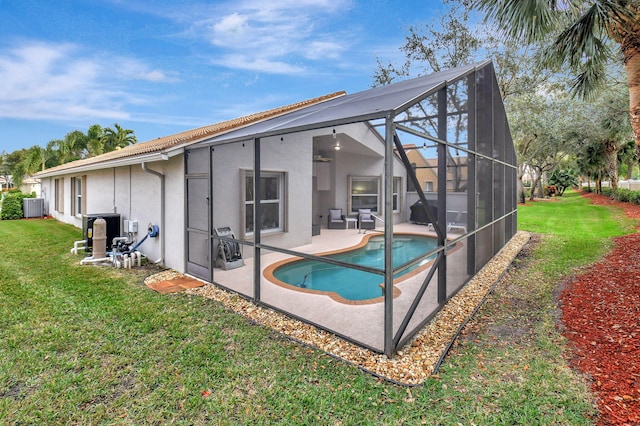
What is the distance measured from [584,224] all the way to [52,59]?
2971cm

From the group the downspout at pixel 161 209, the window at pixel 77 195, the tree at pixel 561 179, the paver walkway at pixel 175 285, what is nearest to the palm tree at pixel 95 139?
the window at pixel 77 195

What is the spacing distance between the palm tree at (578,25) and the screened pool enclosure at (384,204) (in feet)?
3.09

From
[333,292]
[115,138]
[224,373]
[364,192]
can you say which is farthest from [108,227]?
[115,138]

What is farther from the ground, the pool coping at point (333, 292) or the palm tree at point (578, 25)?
the palm tree at point (578, 25)

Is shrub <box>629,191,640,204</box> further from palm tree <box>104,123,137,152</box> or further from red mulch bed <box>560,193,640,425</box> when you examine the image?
palm tree <box>104,123,137,152</box>

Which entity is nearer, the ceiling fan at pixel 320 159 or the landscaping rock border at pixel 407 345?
the landscaping rock border at pixel 407 345

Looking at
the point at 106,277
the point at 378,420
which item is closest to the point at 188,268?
the point at 106,277

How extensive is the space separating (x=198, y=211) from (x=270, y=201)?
236 cm

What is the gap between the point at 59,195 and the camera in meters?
15.6

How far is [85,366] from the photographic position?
3.24 m

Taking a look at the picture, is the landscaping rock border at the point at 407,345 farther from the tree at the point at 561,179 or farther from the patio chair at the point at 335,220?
the tree at the point at 561,179

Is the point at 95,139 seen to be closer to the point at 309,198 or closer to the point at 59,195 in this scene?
A: the point at 59,195

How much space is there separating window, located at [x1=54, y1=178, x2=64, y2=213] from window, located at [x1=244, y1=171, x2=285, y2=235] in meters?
12.5

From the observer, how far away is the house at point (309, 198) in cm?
400
